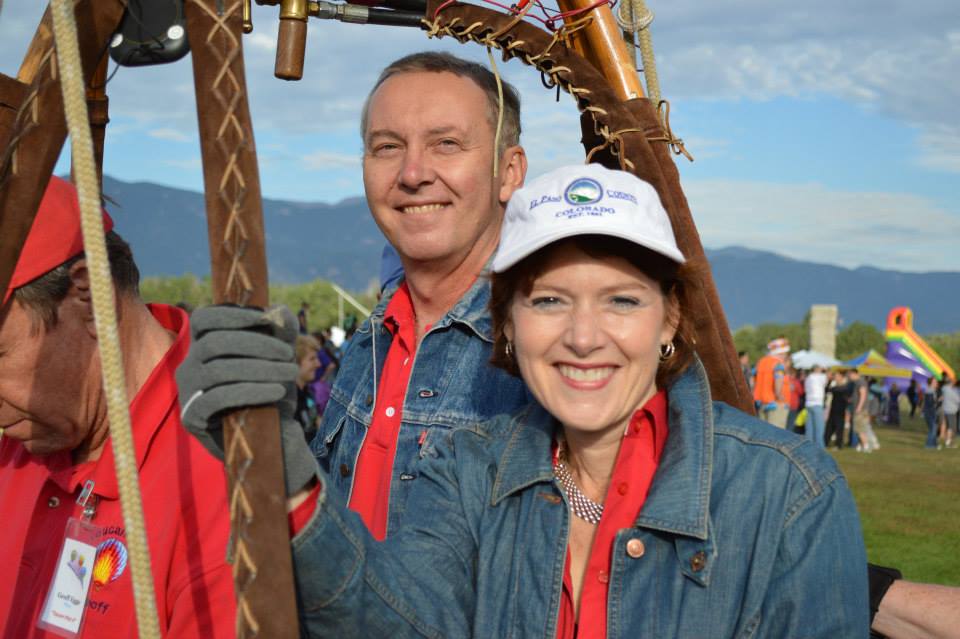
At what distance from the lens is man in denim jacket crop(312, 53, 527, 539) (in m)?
2.55

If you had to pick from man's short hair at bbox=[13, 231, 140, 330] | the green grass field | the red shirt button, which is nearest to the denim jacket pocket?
the red shirt button

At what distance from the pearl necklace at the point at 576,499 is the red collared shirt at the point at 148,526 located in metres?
0.67

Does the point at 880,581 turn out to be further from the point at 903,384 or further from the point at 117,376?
the point at 903,384

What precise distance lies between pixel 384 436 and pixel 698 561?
1.07 metres

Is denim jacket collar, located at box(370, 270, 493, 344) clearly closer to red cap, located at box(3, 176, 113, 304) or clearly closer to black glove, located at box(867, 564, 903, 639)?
red cap, located at box(3, 176, 113, 304)

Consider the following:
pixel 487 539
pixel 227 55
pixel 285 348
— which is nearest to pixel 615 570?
pixel 487 539

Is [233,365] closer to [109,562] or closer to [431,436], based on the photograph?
[109,562]

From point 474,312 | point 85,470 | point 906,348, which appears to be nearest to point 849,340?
point 906,348

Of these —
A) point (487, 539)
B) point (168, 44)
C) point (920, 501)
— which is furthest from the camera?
point (920, 501)

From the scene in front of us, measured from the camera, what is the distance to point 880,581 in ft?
7.79

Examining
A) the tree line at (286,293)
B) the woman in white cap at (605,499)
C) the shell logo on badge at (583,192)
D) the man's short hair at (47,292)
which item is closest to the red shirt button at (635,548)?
the woman in white cap at (605,499)

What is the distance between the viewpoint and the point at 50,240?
2.02 metres

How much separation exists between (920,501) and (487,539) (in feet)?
37.0

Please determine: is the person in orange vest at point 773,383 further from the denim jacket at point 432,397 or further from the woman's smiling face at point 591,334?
the woman's smiling face at point 591,334
